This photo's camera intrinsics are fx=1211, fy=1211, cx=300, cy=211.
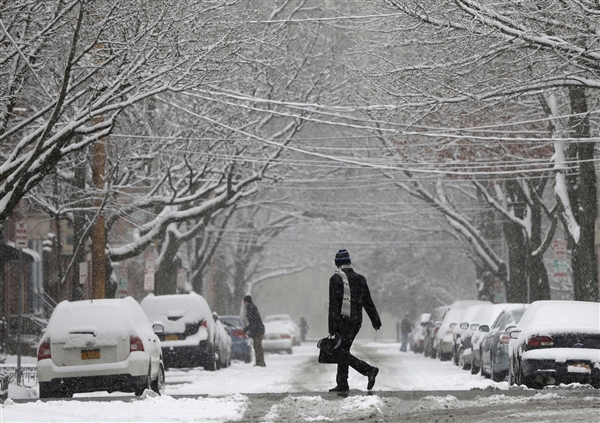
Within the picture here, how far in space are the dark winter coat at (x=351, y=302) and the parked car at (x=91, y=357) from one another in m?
4.13

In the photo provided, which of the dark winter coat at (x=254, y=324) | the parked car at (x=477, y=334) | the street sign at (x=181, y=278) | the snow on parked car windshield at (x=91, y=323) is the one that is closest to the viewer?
the snow on parked car windshield at (x=91, y=323)

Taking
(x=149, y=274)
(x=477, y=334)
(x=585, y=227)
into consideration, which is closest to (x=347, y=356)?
(x=477, y=334)

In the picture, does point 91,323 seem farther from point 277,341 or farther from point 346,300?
point 277,341

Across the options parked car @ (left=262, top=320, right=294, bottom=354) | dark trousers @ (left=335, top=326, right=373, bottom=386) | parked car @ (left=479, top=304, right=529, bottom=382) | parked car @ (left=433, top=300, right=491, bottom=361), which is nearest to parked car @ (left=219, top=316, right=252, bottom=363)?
parked car @ (left=433, top=300, right=491, bottom=361)

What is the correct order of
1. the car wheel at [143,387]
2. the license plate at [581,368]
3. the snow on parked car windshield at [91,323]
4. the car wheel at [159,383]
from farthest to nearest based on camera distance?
the car wheel at [159,383] < the car wheel at [143,387] < the snow on parked car windshield at [91,323] < the license plate at [581,368]

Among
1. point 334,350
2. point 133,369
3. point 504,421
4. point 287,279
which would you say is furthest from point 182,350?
point 287,279

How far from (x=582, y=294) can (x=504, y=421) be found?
16.1m

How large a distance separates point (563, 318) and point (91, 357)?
6672 mm

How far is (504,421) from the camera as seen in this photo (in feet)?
37.5

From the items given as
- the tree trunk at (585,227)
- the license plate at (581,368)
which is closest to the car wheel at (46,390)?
the license plate at (581,368)

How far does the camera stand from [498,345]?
69.4ft

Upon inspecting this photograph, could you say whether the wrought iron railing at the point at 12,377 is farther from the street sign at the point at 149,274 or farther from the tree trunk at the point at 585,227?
the tree trunk at the point at 585,227

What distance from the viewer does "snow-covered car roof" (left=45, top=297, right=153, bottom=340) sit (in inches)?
669

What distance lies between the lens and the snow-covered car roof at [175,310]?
25547 mm
